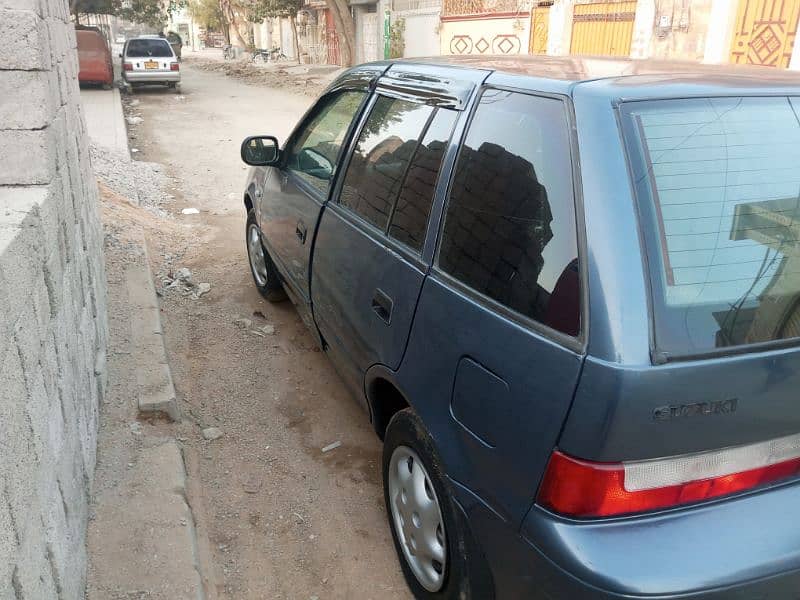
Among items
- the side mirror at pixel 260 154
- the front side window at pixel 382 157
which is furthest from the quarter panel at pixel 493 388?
the side mirror at pixel 260 154

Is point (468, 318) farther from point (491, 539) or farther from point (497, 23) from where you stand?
point (497, 23)

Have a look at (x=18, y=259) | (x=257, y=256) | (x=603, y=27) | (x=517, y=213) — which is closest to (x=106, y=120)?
(x=257, y=256)

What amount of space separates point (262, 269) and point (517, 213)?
11.3 ft

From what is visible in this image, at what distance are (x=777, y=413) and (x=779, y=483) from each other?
0.71 ft

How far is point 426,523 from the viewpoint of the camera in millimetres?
2293

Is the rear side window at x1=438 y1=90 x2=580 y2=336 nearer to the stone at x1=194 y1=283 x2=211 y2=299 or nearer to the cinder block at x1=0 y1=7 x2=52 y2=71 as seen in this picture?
the cinder block at x1=0 y1=7 x2=52 y2=71

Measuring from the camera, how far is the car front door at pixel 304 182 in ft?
11.2

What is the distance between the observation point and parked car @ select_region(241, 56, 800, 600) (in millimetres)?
1552

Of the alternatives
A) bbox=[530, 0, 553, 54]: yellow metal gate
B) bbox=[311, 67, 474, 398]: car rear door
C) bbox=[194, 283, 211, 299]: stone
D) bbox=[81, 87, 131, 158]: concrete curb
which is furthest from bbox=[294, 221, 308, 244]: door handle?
bbox=[530, 0, 553, 54]: yellow metal gate

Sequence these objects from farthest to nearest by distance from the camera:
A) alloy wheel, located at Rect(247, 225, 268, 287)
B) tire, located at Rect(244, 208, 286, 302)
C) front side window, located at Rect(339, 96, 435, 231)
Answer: alloy wheel, located at Rect(247, 225, 268, 287) → tire, located at Rect(244, 208, 286, 302) → front side window, located at Rect(339, 96, 435, 231)

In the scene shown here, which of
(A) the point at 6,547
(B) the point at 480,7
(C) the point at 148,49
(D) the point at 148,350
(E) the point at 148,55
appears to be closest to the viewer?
(A) the point at 6,547

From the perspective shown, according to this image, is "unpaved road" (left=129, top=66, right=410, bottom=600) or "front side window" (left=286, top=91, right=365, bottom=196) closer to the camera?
"unpaved road" (left=129, top=66, right=410, bottom=600)

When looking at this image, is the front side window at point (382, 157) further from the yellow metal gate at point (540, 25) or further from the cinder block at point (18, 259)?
the yellow metal gate at point (540, 25)

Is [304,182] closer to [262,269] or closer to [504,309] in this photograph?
[262,269]
